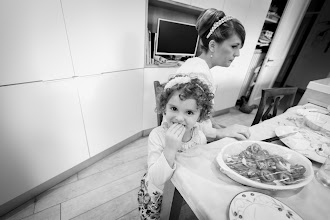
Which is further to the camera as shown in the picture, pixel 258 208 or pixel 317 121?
pixel 317 121

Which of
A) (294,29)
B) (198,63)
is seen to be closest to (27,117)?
(198,63)

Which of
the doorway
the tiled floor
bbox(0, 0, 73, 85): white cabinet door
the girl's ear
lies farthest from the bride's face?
the doorway

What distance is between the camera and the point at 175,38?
1.94 metres

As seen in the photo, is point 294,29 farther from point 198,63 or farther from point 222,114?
point 198,63

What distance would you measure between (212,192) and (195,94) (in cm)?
39

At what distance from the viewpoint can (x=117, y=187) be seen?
1442 mm

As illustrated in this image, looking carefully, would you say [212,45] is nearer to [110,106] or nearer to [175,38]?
[175,38]

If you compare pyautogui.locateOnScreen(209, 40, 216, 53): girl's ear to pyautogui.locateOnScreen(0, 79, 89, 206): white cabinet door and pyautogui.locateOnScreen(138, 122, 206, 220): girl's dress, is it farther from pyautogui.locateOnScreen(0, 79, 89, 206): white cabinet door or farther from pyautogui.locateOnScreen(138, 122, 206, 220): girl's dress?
pyautogui.locateOnScreen(0, 79, 89, 206): white cabinet door

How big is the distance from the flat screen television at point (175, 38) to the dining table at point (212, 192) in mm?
1567

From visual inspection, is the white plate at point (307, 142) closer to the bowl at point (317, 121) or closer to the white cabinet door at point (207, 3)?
the bowl at point (317, 121)

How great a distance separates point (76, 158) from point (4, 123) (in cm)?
64

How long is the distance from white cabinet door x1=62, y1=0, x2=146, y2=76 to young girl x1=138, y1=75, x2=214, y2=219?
85cm

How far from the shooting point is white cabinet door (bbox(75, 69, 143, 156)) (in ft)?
4.48

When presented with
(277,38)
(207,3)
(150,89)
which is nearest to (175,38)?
(207,3)
